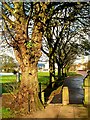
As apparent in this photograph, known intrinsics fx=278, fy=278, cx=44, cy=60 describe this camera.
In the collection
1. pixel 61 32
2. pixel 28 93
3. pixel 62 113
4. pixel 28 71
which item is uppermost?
pixel 61 32

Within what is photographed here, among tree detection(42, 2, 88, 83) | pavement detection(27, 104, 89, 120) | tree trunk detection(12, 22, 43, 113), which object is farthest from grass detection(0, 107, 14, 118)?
tree detection(42, 2, 88, 83)

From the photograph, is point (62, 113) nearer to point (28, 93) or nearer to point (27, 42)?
point (28, 93)

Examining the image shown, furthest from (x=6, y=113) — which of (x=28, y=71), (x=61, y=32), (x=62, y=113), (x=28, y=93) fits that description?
(x=61, y=32)

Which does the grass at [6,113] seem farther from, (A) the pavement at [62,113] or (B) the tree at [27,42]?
(A) the pavement at [62,113]

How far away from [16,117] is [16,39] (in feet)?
8.79

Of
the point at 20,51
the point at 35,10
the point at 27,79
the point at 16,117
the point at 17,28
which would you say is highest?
the point at 35,10

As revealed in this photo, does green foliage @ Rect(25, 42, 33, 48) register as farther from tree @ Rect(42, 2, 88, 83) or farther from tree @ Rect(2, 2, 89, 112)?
tree @ Rect(42, 2, 88, 83)

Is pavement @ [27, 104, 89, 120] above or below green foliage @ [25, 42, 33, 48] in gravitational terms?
below

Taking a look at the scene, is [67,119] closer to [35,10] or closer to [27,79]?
[27,79]

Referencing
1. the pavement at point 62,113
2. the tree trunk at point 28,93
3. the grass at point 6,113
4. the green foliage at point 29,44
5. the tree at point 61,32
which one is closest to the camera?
the pavement at point 62,113

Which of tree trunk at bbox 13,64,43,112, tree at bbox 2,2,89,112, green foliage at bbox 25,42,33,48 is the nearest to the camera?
green foliage at bbox 25,42,33,48

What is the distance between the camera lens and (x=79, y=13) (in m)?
12.9

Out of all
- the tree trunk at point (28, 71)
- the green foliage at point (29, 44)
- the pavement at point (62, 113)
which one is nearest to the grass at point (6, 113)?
the tree trunk at point (28, 71)

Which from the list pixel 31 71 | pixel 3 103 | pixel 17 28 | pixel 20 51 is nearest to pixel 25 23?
pixel 17 28
